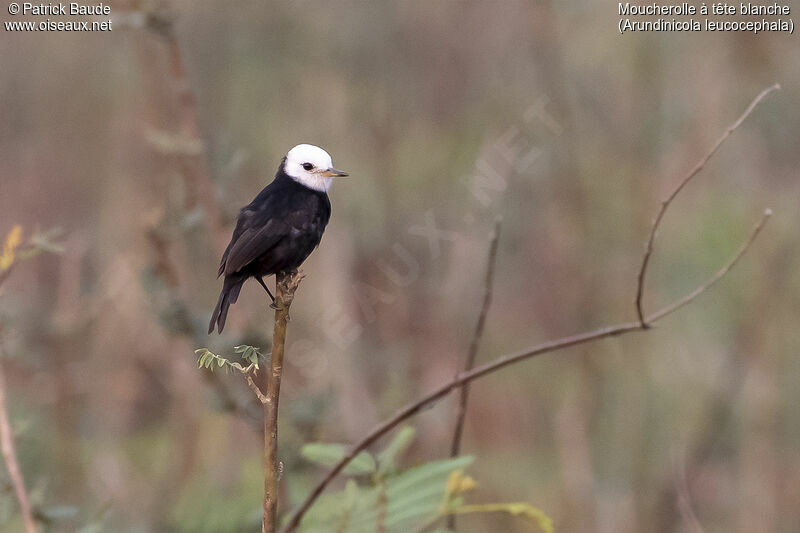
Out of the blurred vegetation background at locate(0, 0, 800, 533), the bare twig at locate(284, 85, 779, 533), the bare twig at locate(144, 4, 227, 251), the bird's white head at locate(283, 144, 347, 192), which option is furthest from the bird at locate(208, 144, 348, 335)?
the blurred vegetation background at locate(0, 0, 800, 533)

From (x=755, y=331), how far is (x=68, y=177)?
20.0ft

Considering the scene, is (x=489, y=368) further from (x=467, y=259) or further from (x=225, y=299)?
(x=467, y=259)

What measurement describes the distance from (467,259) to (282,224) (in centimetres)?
320

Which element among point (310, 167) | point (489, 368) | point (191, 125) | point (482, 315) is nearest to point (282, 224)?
point (310, 167)

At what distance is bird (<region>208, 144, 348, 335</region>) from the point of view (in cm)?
212

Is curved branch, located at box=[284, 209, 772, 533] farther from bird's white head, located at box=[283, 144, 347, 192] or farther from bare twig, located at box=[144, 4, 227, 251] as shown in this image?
bare twig, located at box=[144, 4, 227, 251]

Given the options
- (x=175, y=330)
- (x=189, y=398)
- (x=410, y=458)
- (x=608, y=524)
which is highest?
(x=175, y=330)

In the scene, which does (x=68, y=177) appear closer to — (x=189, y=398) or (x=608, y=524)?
(x=189, y=398)

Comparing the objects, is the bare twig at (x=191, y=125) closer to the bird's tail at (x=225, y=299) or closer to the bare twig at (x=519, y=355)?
the bird's tail at (x=225, y=299)

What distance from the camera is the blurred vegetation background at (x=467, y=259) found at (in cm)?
493

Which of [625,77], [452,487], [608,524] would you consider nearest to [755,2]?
[625,77]

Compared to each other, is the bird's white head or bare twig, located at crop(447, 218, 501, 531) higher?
the bird's white head

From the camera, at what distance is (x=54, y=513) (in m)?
2.23

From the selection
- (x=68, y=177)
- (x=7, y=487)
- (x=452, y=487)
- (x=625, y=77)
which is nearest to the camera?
(x=452, y=487)
